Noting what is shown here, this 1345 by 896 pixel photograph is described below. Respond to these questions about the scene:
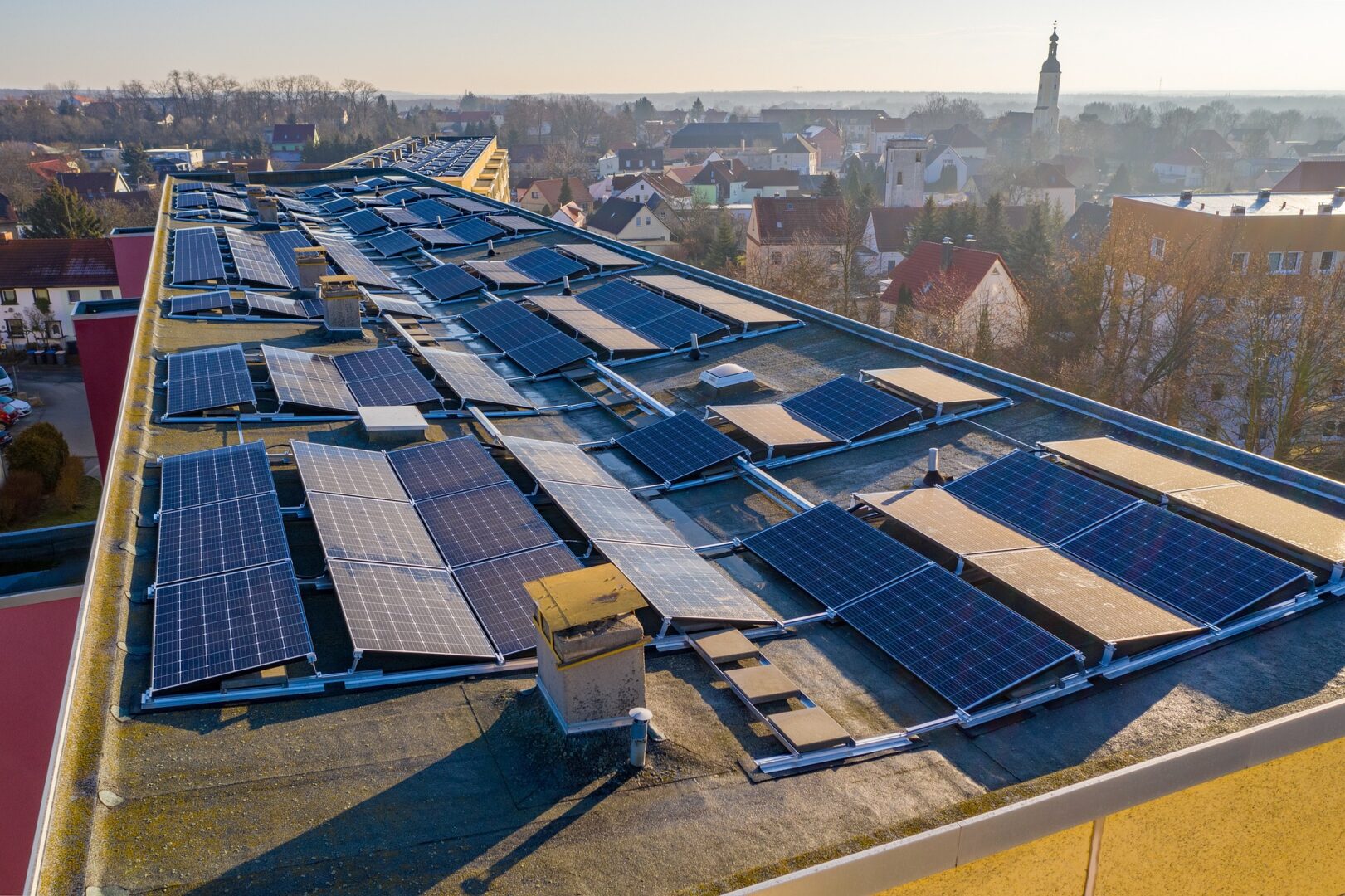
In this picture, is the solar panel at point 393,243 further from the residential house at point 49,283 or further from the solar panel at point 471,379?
the residential house at point 49,283

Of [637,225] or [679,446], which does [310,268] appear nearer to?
[679,446]

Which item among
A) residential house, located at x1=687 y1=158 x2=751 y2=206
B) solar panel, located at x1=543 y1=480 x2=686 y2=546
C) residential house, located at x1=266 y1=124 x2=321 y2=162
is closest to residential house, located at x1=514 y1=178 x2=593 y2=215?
residential house, located at x1=687 y1=158 x2=751 y2=206

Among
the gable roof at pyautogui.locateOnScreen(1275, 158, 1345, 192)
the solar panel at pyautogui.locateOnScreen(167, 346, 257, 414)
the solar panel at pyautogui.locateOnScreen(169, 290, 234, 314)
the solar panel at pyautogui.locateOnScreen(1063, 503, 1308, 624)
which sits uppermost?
the gable roof at pyautogui.locateOnScreen(1275, 158, 1345, 192)

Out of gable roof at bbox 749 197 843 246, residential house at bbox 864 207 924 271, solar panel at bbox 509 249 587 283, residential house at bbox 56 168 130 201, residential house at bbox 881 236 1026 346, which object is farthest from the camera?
residential house at bbox 56 168 130 201

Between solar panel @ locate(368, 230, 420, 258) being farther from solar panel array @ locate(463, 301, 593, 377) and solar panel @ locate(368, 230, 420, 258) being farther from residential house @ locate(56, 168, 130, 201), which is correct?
residential house @ locate(56, 168, 130, 201)

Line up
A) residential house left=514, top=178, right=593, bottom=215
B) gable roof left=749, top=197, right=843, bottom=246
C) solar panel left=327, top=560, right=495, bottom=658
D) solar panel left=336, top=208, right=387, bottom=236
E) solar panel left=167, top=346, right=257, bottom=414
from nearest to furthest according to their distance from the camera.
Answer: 1. solar panel left=327, top=560, right=495, bottom=658
2. solar panel left=167, top=346, right=257, bottom=414
3. solar panel left=336, top=208, right=387, bottom=236
4. gable roof left=749, top=197, right=843, bottom=246
5. residential house left=514, top=178, right=593, bottom=215

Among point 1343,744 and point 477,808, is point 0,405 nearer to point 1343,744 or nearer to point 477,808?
point 477,808

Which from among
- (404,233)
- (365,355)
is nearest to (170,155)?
(404,233)

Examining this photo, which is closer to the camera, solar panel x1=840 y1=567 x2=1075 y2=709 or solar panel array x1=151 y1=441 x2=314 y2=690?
solar panel array x1=151 y1=441 x2=314 y2=690

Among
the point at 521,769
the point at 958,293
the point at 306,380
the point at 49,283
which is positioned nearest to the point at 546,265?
Answer: the point at 306,380

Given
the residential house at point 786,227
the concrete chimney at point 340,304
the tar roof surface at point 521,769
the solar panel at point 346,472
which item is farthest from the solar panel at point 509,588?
the residential house at point 786,227
